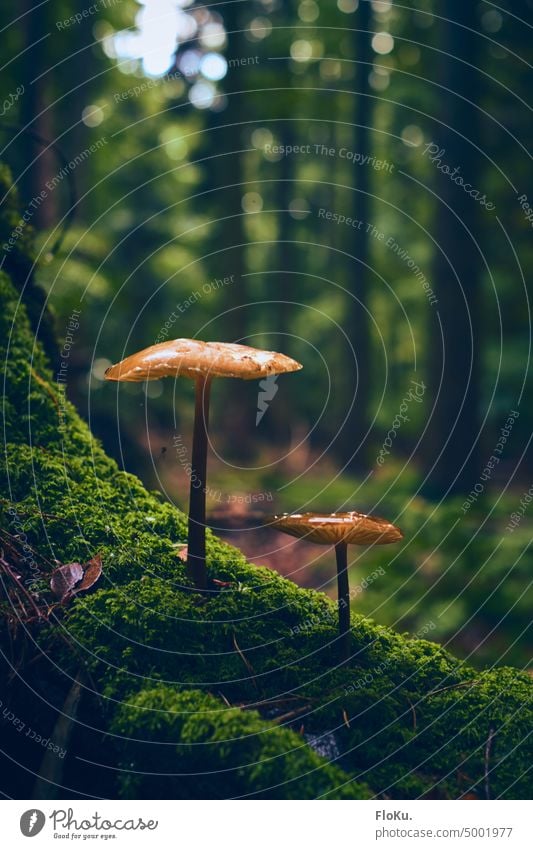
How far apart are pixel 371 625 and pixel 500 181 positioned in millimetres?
14441

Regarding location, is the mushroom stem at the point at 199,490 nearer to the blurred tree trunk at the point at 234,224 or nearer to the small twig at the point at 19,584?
the small twig at the point at 19,584

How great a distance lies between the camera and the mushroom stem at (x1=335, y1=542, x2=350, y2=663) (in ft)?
8.94

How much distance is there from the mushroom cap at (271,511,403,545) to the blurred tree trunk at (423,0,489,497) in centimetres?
767

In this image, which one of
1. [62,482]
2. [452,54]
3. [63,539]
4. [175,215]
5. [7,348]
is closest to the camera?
[63,539]

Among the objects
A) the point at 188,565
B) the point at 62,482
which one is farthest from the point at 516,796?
the point at 62,482

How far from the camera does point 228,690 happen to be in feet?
8.58

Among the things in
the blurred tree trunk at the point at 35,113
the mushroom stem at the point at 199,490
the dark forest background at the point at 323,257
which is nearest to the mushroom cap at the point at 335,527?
the mushroom stem at the point at 199,490

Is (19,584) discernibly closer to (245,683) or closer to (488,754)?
(245,683)

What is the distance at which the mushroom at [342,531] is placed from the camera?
2.53 metres

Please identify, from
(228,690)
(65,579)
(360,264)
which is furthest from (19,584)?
(360,264)

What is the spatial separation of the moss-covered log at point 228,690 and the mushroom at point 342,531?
168 mm

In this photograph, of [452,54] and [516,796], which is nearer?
[516,796]

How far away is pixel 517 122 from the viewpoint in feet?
47.8

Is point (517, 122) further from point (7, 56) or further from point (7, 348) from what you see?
point (7, 348)
